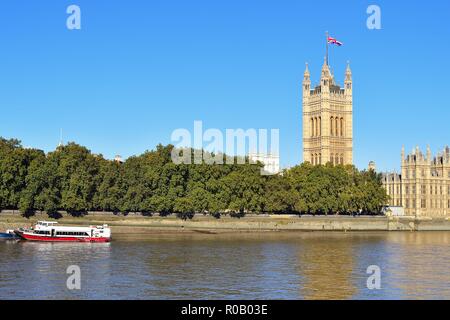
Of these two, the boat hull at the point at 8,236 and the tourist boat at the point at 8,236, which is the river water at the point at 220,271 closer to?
the boat hull at the point at 8,236

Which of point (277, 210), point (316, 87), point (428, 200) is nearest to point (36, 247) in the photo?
point (277, 210)

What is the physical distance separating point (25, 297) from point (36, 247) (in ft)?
104

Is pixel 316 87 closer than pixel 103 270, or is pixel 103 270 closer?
pixel 103 270

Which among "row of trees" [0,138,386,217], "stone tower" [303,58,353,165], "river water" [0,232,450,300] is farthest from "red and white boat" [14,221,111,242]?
"stone tower" [303,58,353,165]

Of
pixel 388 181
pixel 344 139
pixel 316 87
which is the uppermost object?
pixel 316 87

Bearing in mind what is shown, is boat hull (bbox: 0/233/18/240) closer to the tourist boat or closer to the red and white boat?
the tourist boat

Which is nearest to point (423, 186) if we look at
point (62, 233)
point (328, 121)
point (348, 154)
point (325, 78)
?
point (348, 154)

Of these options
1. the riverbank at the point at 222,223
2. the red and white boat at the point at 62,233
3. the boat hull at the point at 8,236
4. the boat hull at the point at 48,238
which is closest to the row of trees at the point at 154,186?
the riverbank at the point at 222,223

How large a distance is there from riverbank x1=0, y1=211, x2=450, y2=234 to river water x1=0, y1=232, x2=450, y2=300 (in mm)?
21170

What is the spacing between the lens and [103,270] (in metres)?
47.0

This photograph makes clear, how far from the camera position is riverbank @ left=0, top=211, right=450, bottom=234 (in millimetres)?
92062

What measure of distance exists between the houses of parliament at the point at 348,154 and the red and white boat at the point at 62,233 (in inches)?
2857

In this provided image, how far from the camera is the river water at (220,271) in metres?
37.8
